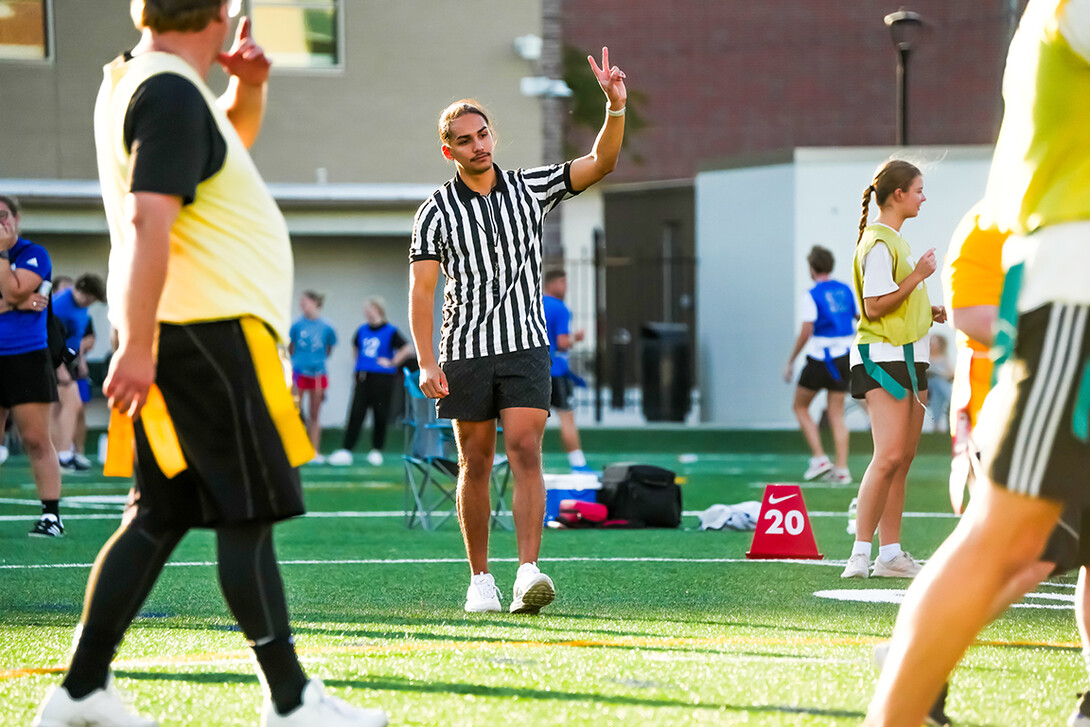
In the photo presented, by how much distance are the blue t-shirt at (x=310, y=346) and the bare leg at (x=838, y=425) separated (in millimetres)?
6237

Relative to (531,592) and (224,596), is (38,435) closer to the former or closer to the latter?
(531,592)

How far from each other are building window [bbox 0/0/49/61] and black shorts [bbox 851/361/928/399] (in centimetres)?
1656

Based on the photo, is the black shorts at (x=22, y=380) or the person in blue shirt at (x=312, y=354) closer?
the black shorts at (x=22, y=380)

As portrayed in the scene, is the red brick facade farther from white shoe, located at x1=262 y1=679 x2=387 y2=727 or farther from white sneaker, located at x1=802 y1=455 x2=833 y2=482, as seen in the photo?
white shoe, located at x1=262 y1=679 x2=387 y2=727

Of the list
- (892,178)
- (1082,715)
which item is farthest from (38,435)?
(1082,715)

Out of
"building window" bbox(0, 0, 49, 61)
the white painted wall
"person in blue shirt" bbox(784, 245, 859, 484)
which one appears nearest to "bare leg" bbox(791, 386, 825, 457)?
"person in blue shirt" bbox(784, 245, 859, 484)

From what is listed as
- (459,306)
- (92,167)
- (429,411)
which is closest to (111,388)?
(459,306)

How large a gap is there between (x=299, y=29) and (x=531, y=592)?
1723 cm

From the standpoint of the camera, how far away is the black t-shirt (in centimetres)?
343

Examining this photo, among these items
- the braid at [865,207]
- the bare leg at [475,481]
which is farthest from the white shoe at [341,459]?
the bare leg at [475,481]

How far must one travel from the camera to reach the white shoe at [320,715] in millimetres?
3510

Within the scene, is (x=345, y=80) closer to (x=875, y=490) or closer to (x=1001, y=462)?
(x=875, y=490)

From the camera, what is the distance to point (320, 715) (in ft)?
11.5

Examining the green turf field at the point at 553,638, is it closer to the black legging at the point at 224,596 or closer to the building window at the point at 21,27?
the black legging at the point at 224,596
